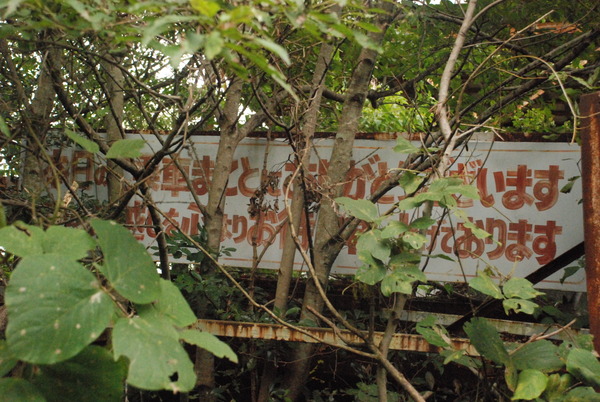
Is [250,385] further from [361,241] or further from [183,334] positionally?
[183,334]

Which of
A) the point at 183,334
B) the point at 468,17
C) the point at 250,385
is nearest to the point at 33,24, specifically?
the point at 183,334

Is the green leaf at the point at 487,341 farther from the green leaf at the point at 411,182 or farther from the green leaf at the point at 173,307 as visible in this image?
the green leaf at the point at 173,307

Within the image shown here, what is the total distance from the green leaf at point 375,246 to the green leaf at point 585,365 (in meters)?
0.60

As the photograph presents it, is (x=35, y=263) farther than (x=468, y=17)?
No

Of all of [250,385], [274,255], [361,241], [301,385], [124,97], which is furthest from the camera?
[124,97]

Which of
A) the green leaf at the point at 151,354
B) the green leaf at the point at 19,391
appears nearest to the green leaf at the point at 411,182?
the green leaf at the point at 151,354

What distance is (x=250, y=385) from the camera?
114 inches

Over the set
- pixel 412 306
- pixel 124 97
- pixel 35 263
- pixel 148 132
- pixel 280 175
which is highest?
pixel 124 97

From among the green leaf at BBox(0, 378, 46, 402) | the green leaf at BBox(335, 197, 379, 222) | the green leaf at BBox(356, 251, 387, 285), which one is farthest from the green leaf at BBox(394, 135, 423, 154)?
the green leaf at BBox(0, 378, 46, 402)

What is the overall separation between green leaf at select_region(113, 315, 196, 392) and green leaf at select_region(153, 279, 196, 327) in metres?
0.07

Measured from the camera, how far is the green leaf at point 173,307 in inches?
42.3

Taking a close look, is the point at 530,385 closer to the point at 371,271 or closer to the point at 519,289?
the point at 519,289

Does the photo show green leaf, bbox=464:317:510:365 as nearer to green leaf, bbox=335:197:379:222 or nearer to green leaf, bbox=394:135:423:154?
green leaf, bbox=335:197:379:222

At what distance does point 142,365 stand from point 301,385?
Answer: 1.93m
